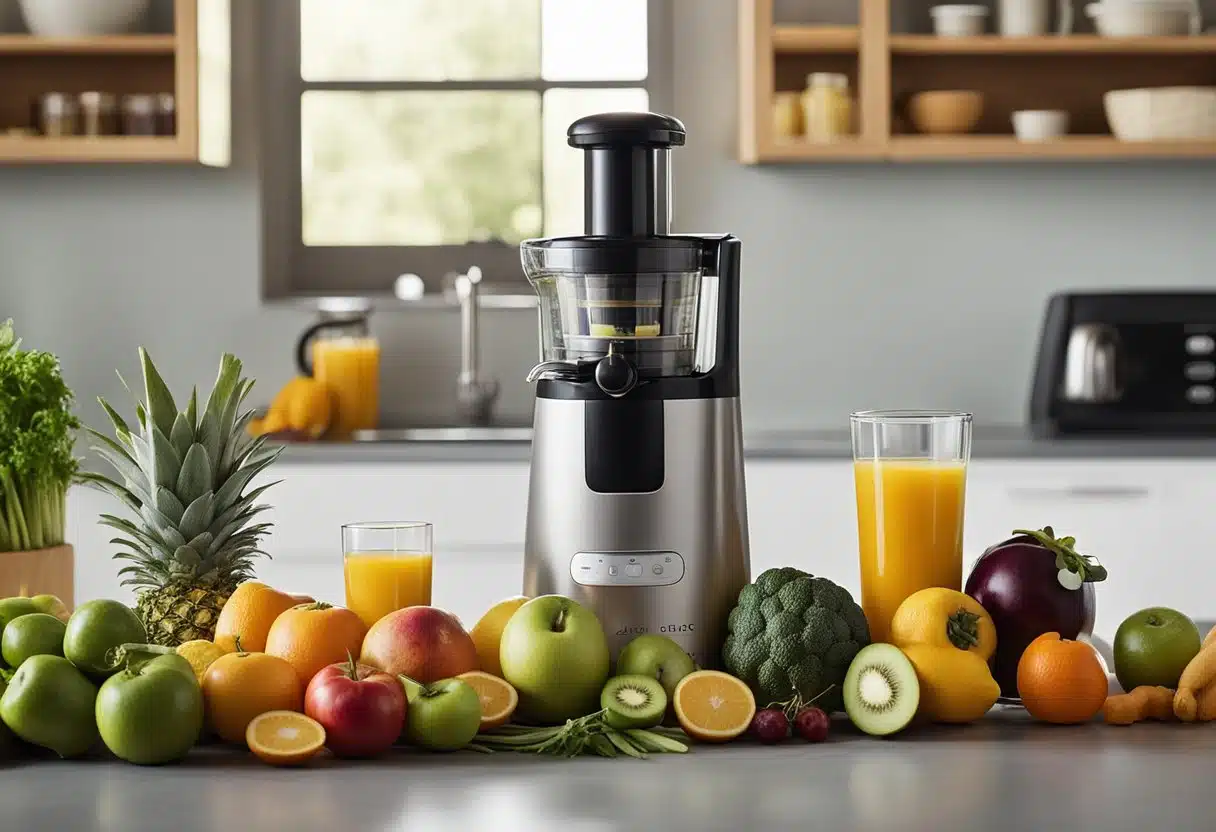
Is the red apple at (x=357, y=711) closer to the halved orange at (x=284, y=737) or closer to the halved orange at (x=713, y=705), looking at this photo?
the halved orange at (x=284, y=737)

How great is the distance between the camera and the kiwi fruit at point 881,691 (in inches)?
47.6

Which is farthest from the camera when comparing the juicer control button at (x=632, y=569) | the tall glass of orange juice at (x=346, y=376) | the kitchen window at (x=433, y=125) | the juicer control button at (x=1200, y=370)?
the kitchen window at (x=433, y=125)

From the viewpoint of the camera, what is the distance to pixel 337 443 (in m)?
3.19

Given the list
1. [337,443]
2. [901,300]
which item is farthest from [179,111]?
[901,300]

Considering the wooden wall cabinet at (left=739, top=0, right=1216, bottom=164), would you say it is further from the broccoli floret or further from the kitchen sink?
the broccoli floret

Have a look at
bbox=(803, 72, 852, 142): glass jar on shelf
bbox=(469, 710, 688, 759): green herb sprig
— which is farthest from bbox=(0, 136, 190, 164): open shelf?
bbox=(469, 710, 688, 759): green herb sprig

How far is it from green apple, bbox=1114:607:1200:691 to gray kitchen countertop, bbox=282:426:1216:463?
69.1 inches

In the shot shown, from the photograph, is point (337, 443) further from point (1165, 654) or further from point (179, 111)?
point (1165, 654)

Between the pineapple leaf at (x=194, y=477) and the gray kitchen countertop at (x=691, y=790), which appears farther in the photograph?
the pineapple leaf at (x=194, y=477)

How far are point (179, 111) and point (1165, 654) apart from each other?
2637mm

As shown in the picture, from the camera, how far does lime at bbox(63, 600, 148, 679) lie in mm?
1147

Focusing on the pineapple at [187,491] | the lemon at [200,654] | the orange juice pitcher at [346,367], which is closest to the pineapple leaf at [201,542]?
the pineapple at [187,491]

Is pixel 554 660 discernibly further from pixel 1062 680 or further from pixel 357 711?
pixel 1062 680

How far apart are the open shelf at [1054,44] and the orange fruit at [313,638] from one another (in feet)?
8.13
